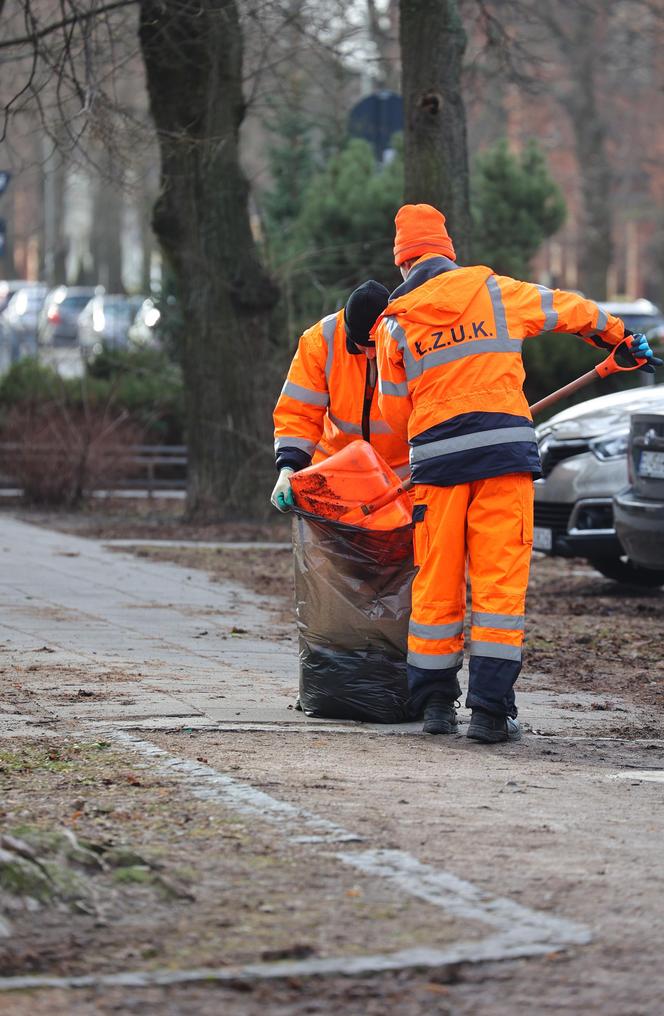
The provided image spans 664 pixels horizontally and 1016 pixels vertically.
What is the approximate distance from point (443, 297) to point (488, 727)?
144cm

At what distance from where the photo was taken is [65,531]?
557 inches

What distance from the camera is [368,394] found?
6.44 meters

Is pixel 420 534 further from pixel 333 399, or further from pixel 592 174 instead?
pixel 592 174

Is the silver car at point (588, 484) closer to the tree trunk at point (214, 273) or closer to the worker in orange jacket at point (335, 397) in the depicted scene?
the tree trunk at point (214, 273)

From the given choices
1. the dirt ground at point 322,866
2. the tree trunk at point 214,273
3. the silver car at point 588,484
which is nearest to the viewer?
the dirt ground at point 322,866

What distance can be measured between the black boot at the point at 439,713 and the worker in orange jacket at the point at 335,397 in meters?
0.88

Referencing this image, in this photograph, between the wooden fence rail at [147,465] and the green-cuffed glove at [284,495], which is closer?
the green-cuffed glove at [284,495]

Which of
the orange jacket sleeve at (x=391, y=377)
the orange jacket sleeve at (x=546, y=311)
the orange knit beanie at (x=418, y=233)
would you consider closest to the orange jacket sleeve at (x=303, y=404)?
the orange jacket sleeve at (x=391, y=377)

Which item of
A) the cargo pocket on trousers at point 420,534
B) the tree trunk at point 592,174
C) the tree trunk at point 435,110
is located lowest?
the cargo pocket on trousers at point 420,534

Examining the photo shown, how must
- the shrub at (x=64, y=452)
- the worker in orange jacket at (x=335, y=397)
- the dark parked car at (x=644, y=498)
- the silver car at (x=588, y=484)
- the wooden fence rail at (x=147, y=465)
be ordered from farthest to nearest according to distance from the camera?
the wooden fence rail at (x=147, y=465)
the shrub at (x=64, y=452)
the silver car at (x=588, y=484)
the dark parked car at (x=644, y=498)
the worker in orange jacket at (x=335, y=397)

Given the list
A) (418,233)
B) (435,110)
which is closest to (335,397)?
(418,233)

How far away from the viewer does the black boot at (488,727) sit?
5.87 metres

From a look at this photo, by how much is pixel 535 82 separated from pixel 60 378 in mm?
5380

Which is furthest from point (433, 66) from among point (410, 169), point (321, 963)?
point (321, 963)
